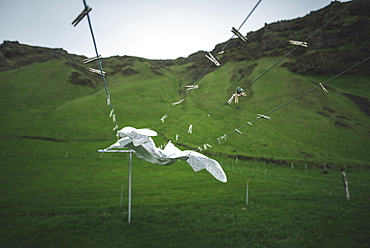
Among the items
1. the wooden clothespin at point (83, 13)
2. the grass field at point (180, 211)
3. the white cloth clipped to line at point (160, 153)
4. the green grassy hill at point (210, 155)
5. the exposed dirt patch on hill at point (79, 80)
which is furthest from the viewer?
the exposed dirt patch on hill at point (79, 80)

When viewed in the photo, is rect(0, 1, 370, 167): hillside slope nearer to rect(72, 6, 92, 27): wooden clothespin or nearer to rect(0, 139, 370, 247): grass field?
rect(0, 139, 370, 247): grass field

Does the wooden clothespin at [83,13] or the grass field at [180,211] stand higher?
the wooden clothespin at [83,13]

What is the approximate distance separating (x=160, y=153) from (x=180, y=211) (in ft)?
26.0

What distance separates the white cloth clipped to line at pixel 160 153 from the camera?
237 inches

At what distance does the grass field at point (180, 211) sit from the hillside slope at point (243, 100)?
56.6ft

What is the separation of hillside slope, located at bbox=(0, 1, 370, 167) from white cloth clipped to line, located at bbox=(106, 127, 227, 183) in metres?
32.1

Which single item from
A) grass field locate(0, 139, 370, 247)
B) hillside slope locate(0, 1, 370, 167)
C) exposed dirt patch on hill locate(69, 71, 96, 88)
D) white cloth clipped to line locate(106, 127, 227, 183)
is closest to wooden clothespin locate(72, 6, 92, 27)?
white cloth clipped to line locate(106, 127, 227, 183)

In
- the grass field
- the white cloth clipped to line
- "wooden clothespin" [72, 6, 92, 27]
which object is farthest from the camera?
the grass field

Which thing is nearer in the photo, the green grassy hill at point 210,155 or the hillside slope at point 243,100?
the green grassy hill at point 210,155

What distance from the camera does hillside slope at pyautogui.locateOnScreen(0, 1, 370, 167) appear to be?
47.7 meters

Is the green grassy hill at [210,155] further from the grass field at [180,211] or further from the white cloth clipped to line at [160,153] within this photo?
the white cloth clipped to line at [160,153]

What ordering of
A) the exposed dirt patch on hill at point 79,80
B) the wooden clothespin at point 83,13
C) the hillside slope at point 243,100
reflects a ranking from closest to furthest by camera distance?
the wooden clothespin at point 83,13 → the hillside slope at point 243,100 → the exposed dirt patch on hill at point 79,80

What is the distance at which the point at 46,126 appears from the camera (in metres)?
57.8

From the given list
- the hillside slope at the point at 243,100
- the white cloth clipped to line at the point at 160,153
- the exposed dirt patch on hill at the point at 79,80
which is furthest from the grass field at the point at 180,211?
the exposed dirt patch on hill at the point at 79,80
